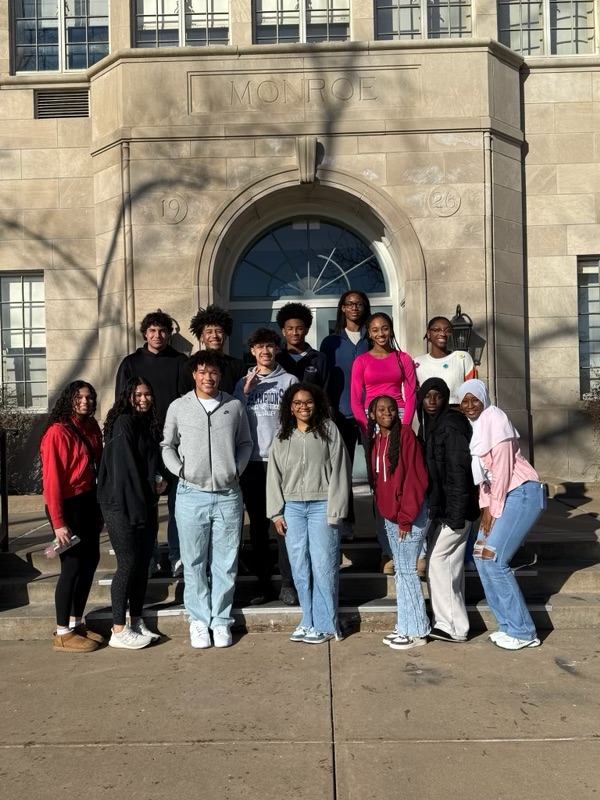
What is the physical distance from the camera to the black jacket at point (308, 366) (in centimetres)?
619

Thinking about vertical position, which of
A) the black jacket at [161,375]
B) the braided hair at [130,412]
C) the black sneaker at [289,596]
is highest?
the black jacket at [161,375]

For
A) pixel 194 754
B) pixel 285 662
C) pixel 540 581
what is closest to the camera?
pixel 194 754

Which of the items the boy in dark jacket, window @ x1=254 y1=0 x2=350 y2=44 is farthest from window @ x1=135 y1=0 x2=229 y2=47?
the boy in dark jacket

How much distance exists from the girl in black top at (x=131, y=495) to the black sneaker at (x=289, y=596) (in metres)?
0.92

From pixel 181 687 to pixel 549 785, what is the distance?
2077 mm

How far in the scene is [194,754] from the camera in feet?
12.7

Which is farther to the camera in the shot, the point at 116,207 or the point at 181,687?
the point at 116,207

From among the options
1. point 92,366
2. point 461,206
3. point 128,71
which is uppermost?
point 128,71

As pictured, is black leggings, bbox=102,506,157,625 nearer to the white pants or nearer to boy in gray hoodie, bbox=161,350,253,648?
boy in gray hoodie, bbox=161,350,253,648

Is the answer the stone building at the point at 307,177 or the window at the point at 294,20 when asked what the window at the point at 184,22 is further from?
the window at the point at 294,20

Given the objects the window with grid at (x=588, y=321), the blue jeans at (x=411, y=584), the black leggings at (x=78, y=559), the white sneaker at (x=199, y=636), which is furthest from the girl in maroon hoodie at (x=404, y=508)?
the window with grid at (x=588, y=321)

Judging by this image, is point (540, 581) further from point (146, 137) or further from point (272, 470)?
point (146, 137)

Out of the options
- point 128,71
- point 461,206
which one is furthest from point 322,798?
point 128,71

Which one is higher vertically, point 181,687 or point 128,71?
point 128,71
